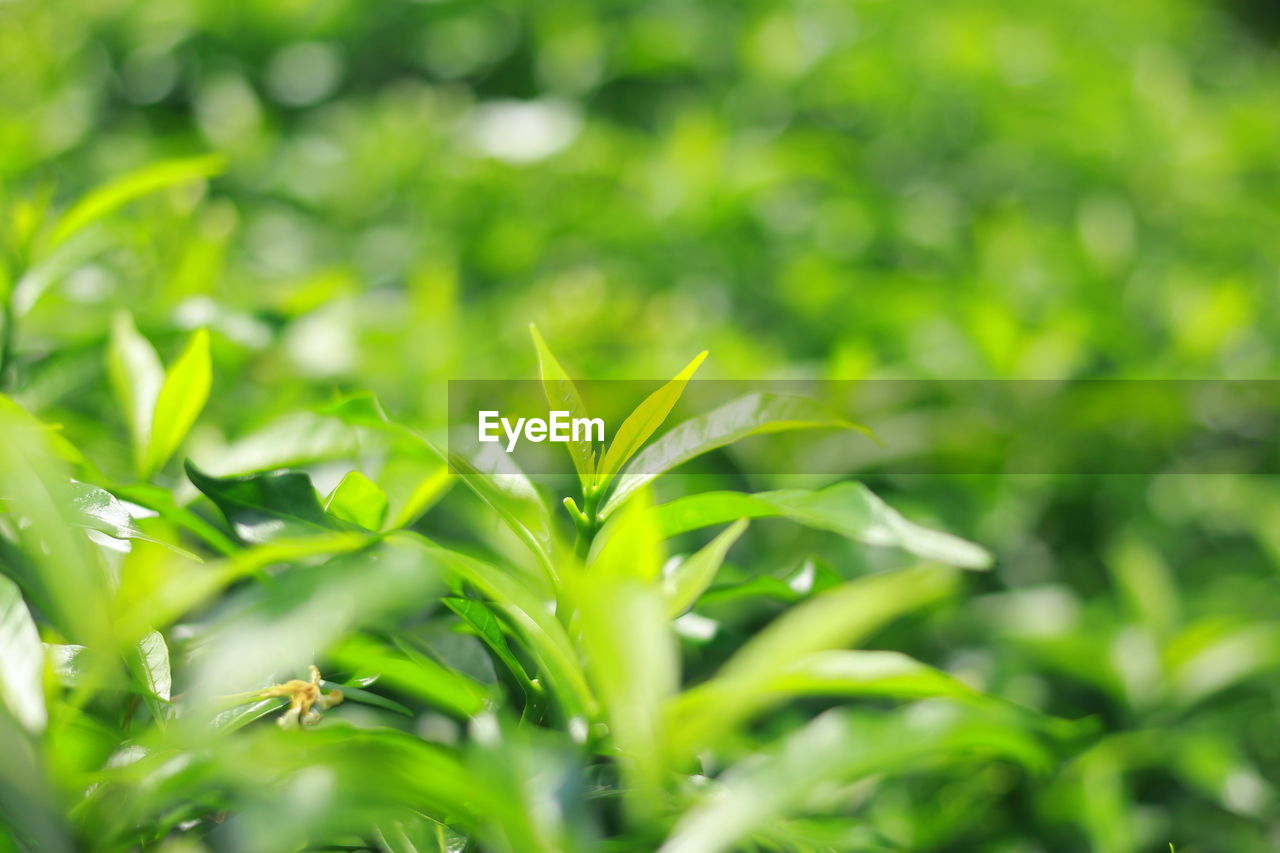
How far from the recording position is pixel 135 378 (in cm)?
76

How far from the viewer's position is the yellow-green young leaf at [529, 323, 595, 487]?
581 millimetres

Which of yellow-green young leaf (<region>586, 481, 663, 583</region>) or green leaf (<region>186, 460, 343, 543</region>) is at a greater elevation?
yellow-green young leaf (<region>586, 481, 663, 583</region>)

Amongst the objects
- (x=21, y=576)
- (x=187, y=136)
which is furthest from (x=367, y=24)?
(x=21, y=576)

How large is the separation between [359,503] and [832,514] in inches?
12.7

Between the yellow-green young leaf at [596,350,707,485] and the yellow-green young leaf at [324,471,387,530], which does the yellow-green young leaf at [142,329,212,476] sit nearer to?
the yellow-green young leaf at [324,471,387,530]

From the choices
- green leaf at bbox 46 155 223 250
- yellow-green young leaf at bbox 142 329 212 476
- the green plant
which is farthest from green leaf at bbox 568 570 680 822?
green leaf at bbox 46 155 223 250

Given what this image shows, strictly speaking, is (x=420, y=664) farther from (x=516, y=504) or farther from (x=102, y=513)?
(x=102, y=513)

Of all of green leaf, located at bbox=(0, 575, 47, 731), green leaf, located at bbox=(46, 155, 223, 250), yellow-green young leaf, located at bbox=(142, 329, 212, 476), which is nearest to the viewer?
green leaf, located at bbox=(0, 575, 47, 731)

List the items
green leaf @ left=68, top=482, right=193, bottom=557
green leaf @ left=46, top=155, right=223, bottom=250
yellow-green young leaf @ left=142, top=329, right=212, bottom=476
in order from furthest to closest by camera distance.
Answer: green leaf @ left=46, top=155, right=223, bottom=250
yellow-green young leaf @ left=142, top=329, right=212, bottom=476
green leaf @ left=68, top=482, right=193, bottom=557

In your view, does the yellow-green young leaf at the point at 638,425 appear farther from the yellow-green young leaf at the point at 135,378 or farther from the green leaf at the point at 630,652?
the yellow-green young leaf at the point at 135,378

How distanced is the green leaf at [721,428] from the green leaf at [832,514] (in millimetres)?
28

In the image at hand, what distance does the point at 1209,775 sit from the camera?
97 cm

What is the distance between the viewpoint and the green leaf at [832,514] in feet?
1.83

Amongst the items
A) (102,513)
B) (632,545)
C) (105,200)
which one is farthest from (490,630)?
(105,200)
